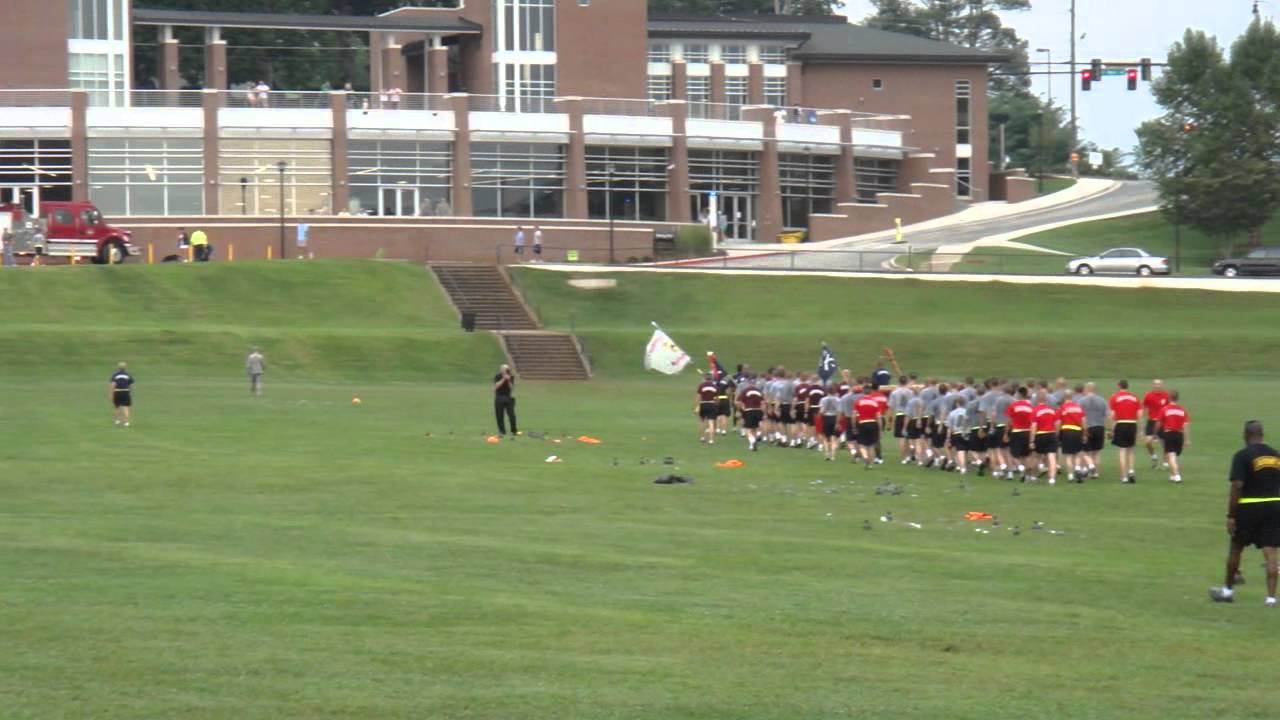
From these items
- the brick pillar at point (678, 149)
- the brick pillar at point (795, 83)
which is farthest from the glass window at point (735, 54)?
the brick pillar at point (678, 149)

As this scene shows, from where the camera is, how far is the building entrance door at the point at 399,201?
83750 millimetres

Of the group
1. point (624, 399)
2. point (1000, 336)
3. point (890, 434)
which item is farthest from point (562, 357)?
point (890, 434)

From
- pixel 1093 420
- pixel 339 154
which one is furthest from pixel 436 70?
pixel 1093 420

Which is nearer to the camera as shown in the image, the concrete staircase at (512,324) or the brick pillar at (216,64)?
the concrete staircase at (512,324)

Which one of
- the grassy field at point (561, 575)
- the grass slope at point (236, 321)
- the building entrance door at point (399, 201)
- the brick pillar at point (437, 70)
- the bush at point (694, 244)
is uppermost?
the brick pillar at point (437, 70)

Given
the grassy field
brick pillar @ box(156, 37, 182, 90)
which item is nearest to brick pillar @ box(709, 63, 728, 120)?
brick pillar @ box(156, 37, 182, 90)

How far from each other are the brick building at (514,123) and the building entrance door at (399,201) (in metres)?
0.09

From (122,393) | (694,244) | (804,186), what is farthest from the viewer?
(804,186)

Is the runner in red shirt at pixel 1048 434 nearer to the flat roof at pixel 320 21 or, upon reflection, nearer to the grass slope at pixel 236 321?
the grass slope at pixel 236 321

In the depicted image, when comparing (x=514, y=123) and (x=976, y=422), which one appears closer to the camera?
(x=976, y=422)

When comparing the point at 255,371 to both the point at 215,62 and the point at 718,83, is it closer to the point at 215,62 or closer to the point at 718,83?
the point at 215,62

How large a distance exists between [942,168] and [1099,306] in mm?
37588

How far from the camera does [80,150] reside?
79812 mm

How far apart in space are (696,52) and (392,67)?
62.6 feet
